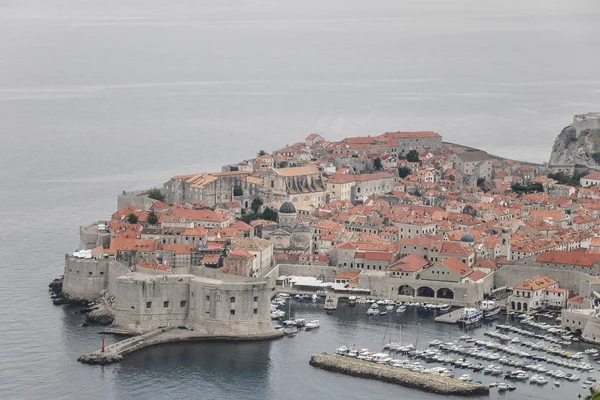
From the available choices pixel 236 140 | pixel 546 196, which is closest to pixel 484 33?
pixel 236 140

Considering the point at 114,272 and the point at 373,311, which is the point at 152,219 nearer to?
the point at 114,272

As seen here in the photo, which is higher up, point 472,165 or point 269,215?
point 472,165

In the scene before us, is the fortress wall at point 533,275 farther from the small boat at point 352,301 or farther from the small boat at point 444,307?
the small boat at point 352,301

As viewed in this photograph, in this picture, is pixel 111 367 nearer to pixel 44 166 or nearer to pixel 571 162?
pixel 571 162

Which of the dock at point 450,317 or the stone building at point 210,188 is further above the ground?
the stone building at point 210,188

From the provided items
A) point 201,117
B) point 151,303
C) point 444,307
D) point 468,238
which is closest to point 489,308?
point 444,307

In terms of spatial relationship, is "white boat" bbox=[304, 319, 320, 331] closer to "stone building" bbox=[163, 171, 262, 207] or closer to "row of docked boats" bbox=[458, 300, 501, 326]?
"row of docked boats" bbox=[458, 300, 501, 326]

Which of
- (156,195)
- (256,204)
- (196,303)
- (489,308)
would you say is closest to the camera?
(196,303)

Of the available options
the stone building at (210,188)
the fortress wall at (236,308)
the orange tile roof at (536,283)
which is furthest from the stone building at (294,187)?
the fortress wall at (236,308)
